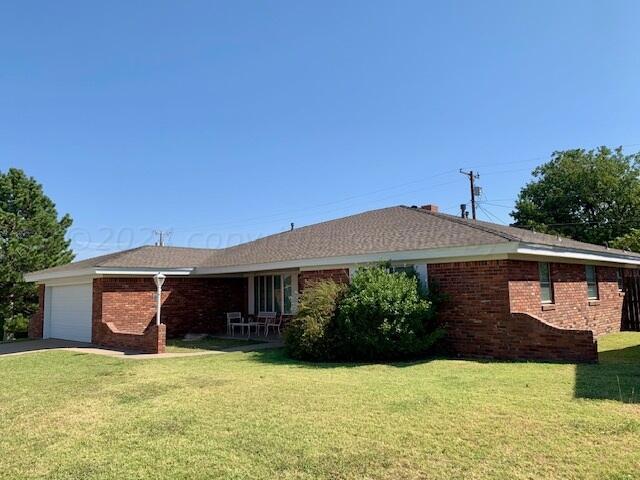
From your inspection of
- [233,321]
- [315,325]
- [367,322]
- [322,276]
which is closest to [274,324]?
[233,321]

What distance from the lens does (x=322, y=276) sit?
1463cm

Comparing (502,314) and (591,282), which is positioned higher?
(591,282)

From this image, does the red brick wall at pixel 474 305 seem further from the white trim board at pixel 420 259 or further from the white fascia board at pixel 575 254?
the white fascia board at pixel 575 254

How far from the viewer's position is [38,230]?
26266mm

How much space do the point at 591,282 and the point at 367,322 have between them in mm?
9340

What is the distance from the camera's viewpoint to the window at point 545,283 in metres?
12.6

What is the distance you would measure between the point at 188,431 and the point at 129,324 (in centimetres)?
1208

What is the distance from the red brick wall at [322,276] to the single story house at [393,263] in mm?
44

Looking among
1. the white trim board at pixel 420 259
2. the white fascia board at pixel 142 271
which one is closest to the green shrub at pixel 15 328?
the white trim board at pixel 420 259

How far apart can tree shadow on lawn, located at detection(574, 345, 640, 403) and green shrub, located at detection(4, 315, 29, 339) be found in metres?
23.7

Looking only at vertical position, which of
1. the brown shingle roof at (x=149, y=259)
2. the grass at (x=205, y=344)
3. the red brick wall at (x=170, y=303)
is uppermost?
the brown shingle roof at (x=149, y=259)

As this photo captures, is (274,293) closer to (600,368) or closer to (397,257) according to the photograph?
(397,257)

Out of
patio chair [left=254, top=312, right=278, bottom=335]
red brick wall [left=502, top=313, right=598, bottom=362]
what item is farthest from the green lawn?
patio chair [left=254, top=312, right=278, bottom=335]

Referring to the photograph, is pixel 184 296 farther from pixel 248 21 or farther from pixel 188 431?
pixel 188 431
